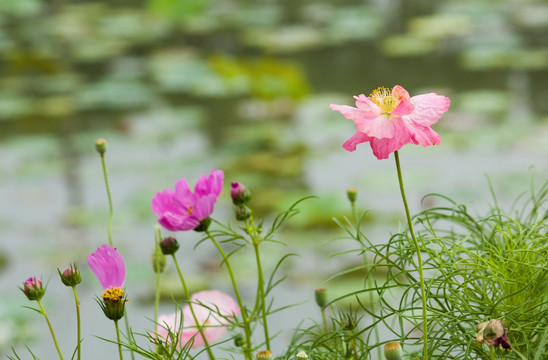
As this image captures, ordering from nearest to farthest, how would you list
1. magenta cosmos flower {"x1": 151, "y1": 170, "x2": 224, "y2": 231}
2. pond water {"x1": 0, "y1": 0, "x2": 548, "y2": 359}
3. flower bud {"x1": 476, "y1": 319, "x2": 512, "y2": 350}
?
flower bud {"x1": 476, "y1": 319, "x2": 512, "y2": 350}
magenta cosmos flower {"x1": 151, "y1": 170, "x2": 224, "y2": 231}
pond water {"x1": 0, "y1": 0, "x2": 548, "y2": 359}

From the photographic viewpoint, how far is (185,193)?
1.60 ft

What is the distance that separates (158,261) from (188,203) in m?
0.04

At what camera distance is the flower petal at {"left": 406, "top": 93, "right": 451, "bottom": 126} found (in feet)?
1.36

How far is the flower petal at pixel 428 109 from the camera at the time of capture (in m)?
0.42

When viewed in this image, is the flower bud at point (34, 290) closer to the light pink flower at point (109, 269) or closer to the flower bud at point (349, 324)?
the light pink flower at point (109, 269)

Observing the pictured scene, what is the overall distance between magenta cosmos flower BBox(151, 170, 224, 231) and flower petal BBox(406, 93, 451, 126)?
109mm

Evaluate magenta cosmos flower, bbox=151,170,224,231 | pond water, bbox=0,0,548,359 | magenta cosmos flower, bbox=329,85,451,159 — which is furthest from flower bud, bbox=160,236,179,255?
pond water, bbox=0,0,548,359

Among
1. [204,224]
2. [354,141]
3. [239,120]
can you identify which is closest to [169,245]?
[204,224]

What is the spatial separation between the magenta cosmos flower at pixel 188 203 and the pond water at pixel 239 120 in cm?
98

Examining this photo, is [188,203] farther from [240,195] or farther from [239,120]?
[239,120]

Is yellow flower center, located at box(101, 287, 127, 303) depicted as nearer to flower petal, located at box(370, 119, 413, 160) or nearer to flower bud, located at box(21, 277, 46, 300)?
flower bud, located at box(21, 277, 46, 300)

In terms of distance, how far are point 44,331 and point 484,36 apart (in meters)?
1.94

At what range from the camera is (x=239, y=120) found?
2.37m

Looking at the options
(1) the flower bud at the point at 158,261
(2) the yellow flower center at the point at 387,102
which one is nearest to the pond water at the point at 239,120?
(1) the flower bud at the point at 158,261
